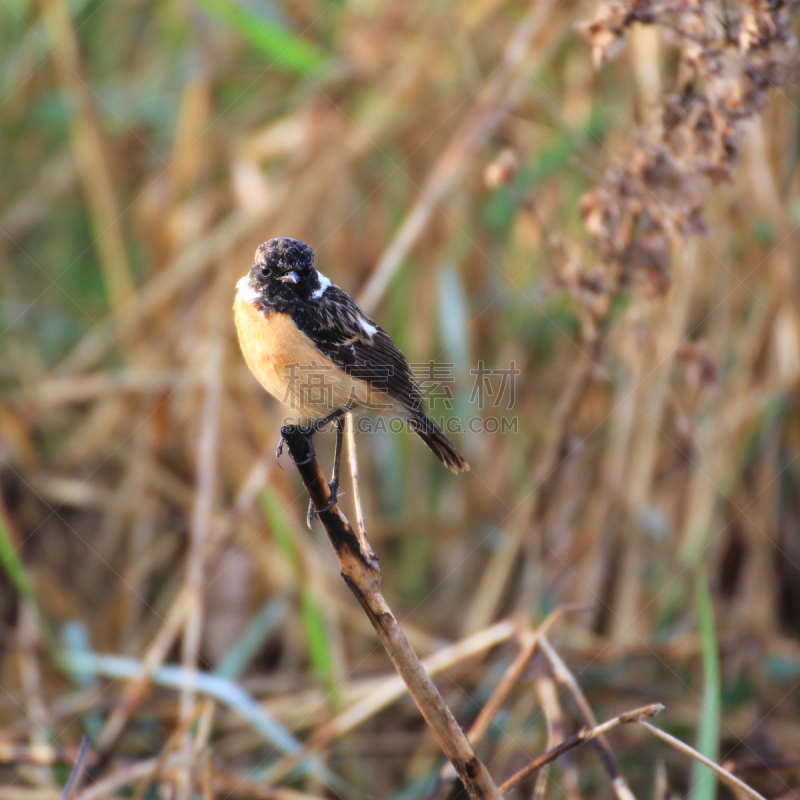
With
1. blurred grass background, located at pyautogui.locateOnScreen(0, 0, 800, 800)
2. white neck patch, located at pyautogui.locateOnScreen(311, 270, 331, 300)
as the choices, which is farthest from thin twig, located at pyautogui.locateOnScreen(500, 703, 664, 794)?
white neck patch, located at pyautogui.locateOnScreen(311, 270, 331, 300)

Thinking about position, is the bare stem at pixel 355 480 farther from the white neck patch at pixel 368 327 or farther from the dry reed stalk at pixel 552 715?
the dry reed stalk at pixel 552 715

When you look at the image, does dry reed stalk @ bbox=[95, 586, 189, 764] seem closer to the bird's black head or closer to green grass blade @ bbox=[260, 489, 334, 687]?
green grass blade @ bbox=[260, 489, 334, 687]

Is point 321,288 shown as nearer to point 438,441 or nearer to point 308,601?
point 438,441

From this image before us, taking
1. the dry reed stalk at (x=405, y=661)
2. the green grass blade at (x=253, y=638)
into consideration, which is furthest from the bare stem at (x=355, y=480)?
the green grass blade at (x=253, y=638)

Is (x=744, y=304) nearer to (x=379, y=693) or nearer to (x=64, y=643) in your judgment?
(x=379, y=693)

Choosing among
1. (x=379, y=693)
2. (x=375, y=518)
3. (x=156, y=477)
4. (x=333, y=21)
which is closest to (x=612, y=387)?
(x=375, y=518)

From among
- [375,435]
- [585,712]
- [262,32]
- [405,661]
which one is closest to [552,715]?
[585,712]
